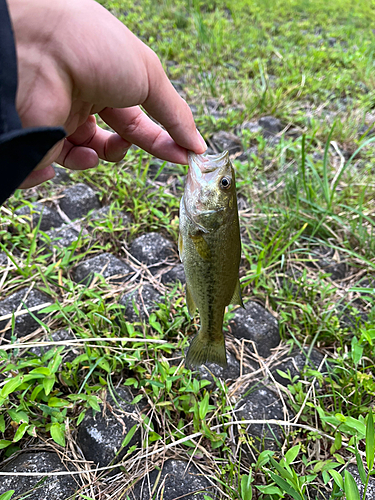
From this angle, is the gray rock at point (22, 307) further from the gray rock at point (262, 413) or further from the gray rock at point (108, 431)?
the gray rock at point (262, 413)

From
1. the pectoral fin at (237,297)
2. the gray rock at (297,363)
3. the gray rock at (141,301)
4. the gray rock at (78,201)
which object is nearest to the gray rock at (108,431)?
the gray rock at (141,301)

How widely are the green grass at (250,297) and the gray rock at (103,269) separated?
8 cm

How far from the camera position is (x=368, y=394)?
2164 millimetres

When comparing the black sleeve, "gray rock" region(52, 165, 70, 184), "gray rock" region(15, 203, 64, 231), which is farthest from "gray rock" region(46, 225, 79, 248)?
the black sleeve

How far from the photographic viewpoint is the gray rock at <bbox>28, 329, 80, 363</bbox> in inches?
88.3

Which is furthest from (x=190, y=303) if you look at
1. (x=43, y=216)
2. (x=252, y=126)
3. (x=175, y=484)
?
(x=252, y=126)

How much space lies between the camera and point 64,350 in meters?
2.25

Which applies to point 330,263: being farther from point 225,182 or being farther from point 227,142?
point 227,142

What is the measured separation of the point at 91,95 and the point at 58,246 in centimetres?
164

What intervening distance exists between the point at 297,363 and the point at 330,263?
1.07m

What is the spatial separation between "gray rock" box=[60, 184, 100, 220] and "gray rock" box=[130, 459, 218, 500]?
87.7 inches

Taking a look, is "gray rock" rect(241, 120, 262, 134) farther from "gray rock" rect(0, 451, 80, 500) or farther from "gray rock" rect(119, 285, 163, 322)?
"gray rock" rect(0, 451, 80, 500)

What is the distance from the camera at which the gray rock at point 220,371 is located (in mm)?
2295

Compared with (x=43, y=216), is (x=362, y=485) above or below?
below
